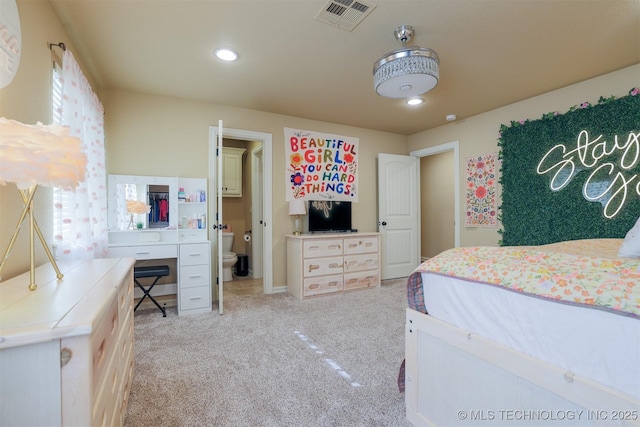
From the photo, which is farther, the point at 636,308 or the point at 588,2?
the point at 588,2

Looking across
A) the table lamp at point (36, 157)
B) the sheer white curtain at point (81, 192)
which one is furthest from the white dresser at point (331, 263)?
the table lamp at point (36, 157)

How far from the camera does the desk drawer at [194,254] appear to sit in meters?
3.09

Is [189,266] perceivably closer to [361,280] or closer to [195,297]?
[195,297]

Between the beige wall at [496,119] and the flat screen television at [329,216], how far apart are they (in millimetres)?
1646

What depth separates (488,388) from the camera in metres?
1.16

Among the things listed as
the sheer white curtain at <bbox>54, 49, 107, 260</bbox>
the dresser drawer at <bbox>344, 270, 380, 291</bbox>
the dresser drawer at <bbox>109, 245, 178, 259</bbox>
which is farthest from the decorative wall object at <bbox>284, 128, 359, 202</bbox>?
the sheer white curtain at <bbox>54, 49, 107, 260</bbox>

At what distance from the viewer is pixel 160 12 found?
194 cm

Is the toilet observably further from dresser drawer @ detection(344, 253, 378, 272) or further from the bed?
the bed

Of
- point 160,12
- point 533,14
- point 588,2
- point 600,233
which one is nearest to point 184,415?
point 160,12

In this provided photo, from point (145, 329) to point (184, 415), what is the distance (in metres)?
1.43

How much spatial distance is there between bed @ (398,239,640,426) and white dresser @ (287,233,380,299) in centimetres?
225

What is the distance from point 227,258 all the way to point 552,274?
13.6ft

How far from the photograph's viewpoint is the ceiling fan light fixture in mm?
1978

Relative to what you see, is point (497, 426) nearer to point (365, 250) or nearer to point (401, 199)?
point (365, 250)
